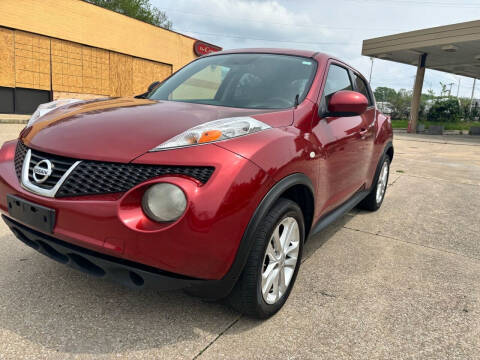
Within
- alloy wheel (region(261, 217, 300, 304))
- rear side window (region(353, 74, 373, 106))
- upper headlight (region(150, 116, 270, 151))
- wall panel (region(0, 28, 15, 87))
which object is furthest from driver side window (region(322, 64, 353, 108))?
wall panel (region(0, 28, 15, 87))

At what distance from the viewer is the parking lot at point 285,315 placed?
75.0 inches

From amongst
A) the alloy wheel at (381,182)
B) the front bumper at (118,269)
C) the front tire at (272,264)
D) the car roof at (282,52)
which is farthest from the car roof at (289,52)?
the front bumper at (118,269)

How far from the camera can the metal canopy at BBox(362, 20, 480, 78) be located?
1733cm

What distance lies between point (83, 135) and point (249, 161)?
33.5 inches

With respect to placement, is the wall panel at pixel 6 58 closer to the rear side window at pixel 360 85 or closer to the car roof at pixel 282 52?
the car roof at pixel 282 52

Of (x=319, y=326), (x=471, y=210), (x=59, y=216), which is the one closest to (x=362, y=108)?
(x=319, y=326)

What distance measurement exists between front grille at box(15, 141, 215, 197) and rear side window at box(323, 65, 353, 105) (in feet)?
4.74

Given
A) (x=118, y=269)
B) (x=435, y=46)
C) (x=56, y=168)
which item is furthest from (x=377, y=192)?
(x=435, y=46)

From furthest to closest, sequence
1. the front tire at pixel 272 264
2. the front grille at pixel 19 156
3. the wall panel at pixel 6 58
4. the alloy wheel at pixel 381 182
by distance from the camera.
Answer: the wall panel at pixel 6 58 → the alloy wheel at pixel 381 182 → the front grille at pixel 19 156 → the front tire at pixel 272 264

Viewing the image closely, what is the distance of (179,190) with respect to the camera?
5.52 feet

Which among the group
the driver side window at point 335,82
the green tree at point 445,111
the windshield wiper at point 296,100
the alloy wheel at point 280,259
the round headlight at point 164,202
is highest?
the green tree at point 445,111

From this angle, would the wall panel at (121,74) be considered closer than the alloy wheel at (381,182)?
No

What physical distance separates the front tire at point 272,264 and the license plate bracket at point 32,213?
3.17ft

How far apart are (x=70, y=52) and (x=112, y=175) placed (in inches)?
716
